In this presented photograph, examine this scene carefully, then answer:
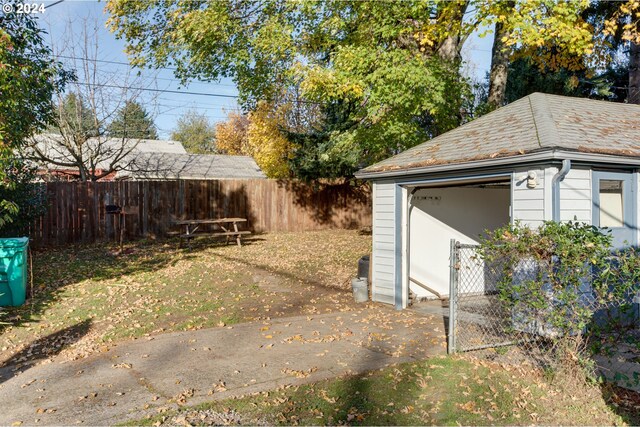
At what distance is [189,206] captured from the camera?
17.8m

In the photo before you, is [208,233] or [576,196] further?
[208,233]

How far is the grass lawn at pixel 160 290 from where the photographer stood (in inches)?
292

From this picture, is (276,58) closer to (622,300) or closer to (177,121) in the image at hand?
(622,300)

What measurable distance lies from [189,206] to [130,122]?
363 cm

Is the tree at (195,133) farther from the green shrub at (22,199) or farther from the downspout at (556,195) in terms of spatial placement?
the downspout at (556,195)

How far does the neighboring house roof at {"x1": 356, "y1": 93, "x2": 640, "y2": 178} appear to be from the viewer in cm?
704

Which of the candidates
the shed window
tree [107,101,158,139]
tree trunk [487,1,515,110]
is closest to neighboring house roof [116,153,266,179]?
tree [107,101,158,139]

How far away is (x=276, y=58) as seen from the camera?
15.1 metres

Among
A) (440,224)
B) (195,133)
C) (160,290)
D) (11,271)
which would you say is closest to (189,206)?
(160,290)

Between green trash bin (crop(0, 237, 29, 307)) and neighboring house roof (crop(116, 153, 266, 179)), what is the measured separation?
1476 centimetres

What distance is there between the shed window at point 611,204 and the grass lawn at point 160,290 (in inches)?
171

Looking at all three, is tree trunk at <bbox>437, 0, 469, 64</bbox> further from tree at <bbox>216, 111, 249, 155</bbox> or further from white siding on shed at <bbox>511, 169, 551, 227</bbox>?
tree at <bbox>216, 111, 249, 155</bbox>

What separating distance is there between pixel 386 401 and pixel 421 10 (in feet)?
33.5

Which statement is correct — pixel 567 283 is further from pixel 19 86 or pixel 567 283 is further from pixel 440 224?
pixel 19 86
